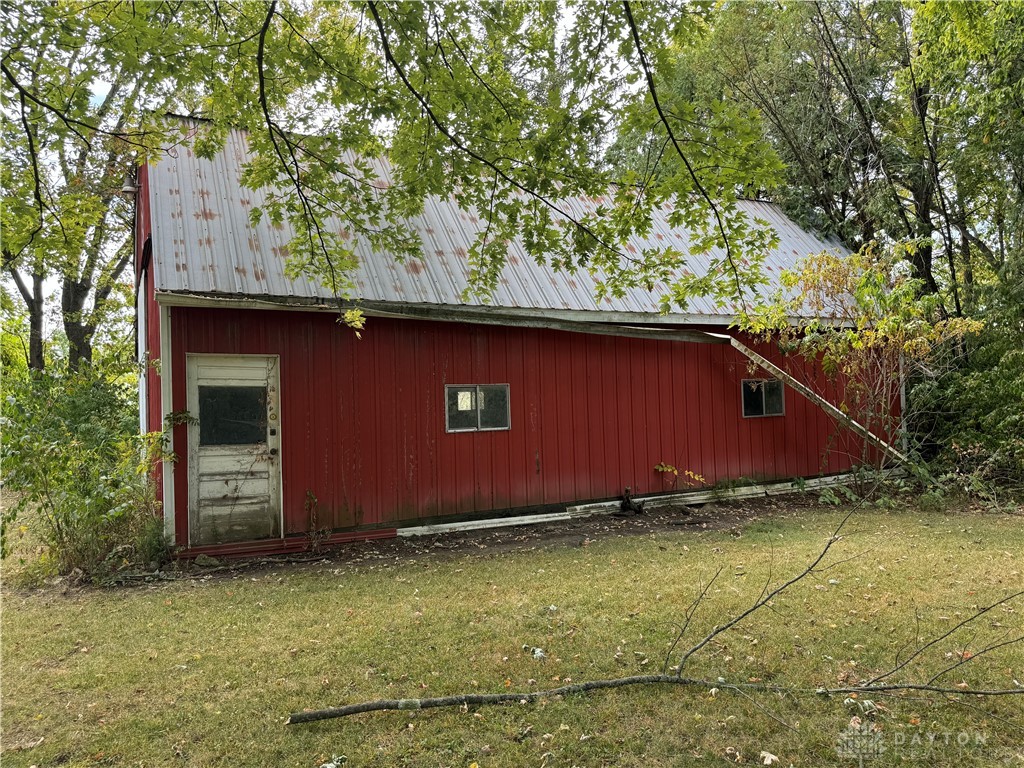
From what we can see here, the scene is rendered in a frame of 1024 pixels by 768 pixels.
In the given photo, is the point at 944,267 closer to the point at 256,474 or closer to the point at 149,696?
the point at 256,474

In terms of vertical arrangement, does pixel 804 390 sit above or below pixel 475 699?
above

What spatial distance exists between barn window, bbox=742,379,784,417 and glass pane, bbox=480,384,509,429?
418 cm

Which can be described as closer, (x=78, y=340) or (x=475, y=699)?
(x=475, y=699)

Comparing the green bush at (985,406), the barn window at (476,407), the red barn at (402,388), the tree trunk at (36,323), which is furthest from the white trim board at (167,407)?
the tree trunk at (36,323)

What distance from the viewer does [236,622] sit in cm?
478

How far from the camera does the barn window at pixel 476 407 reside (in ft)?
26.6

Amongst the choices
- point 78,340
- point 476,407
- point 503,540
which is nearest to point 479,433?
point 476,407

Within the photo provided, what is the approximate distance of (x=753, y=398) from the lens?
10.2 m

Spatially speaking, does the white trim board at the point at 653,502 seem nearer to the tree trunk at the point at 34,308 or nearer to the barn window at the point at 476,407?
the barn window at the point at 476,407

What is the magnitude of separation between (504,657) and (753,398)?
24.8ft

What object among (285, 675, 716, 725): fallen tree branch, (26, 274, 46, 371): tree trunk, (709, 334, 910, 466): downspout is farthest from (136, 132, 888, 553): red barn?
(26, 274, 46, 371): tree trunk

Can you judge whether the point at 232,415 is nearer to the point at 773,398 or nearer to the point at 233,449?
the point at 233,449

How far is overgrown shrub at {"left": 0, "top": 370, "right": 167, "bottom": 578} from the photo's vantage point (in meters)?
5.89

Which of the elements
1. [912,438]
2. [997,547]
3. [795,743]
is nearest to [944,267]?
[912,438]
